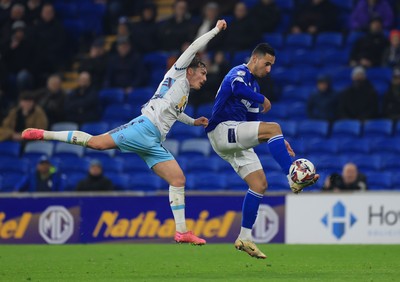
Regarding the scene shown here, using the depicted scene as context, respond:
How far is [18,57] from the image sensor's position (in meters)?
22.1

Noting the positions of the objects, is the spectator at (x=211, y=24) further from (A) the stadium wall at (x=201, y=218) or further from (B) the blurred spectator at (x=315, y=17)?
(A) the stadium wall at (x=201, y=218)

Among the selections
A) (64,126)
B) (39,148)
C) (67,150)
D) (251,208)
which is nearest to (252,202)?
(251,208)

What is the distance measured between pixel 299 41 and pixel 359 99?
2493 mm

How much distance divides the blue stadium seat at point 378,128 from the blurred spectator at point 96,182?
4970 millimetres

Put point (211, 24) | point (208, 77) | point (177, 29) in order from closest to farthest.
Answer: point (208, 77) → point (211, 24) → point (177, 29)

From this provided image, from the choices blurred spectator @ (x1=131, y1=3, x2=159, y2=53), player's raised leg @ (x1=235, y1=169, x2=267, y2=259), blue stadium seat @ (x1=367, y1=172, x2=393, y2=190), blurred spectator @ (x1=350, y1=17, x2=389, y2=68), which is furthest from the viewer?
blurred spectator @ (x1=131, y1=3, x2=159, y2=53)

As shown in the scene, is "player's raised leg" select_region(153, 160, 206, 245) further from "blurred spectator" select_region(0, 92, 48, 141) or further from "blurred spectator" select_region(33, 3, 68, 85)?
"blurred spectator" select_region(33, 3, 68, 85)

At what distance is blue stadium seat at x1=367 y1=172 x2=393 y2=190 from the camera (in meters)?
17.5

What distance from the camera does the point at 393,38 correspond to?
1928 cm

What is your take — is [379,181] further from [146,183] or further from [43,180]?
[43,180]

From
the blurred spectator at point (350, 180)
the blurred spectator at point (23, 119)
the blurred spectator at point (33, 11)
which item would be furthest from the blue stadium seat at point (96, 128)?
the blurred spectator at point (350, 180)

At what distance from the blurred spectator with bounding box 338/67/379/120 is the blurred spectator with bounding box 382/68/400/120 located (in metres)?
0.21

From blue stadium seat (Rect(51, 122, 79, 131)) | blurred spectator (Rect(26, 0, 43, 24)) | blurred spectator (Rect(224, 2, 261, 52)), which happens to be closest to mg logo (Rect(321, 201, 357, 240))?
blurred spectator (Rect(224, 2, 261, 52))

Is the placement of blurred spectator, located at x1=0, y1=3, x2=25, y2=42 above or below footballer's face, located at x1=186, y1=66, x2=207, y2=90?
above
